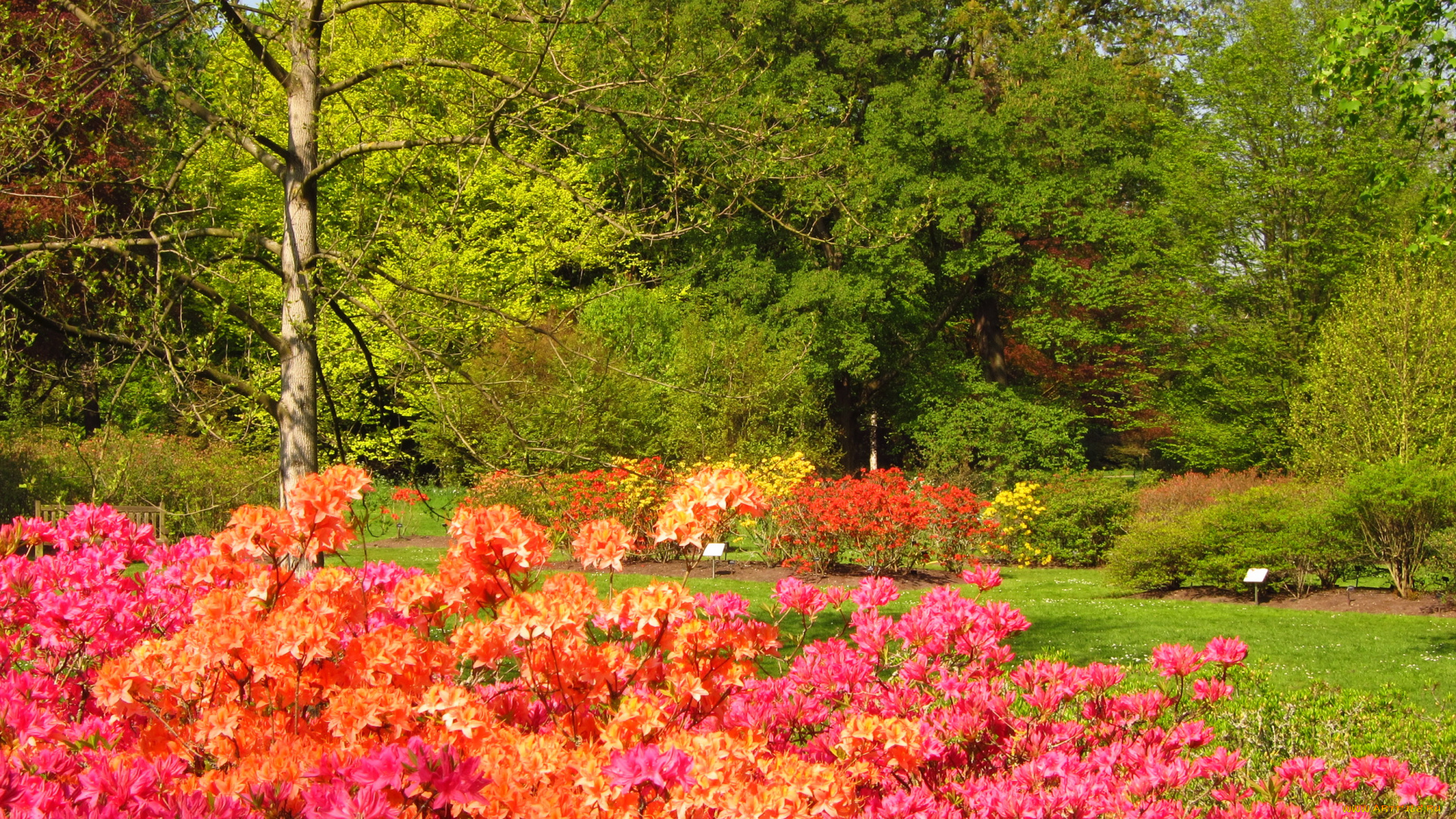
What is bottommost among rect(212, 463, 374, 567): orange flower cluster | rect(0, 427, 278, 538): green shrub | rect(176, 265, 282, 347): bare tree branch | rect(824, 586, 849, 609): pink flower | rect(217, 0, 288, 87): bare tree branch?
rect(824, 586, 849, 609): pink flower

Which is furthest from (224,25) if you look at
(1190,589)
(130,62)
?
(1190,589)

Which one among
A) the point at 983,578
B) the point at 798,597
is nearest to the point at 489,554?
the point at 798,597

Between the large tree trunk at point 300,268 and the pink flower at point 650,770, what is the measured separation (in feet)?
12.9

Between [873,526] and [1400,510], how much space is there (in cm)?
606

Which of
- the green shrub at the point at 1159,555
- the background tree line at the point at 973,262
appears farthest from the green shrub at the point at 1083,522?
the green shrub at the point at 1159,555

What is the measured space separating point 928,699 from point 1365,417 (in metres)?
16.2

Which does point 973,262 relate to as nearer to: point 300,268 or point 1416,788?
point 300,268

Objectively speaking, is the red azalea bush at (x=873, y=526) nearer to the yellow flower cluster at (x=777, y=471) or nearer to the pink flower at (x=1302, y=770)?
the yellow flower cluster at (x=777, y=471)

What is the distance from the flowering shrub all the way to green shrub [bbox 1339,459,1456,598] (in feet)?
34.5

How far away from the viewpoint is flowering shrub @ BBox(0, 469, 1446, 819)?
1.90 metres

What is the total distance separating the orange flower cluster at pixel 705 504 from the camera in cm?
263

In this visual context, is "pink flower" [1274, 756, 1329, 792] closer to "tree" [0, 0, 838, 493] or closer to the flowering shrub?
the flowering shrub

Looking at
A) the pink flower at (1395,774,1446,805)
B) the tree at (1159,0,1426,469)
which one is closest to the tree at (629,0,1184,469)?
the tree at (1159,0,1426,469)

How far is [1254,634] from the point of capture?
10219 millimetres
